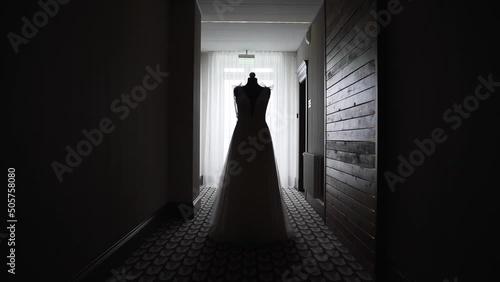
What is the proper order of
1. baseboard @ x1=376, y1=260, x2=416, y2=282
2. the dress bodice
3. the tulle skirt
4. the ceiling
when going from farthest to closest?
the ceiling, the dress bodice, the tulle skirt, baseboard @ x1=376, y1=260, x2=416, y2=282

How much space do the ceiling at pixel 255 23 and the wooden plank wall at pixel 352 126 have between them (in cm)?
87

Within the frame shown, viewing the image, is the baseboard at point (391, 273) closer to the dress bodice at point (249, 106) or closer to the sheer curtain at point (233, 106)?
the dress bodice at point (249, 106)

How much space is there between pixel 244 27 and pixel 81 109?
313 cm

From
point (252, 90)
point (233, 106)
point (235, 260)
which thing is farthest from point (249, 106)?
point (233, 106)

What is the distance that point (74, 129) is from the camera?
Result: 3.98 ft

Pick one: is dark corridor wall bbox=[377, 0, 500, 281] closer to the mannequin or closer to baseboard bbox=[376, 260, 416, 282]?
baseboard bbox=[376, 260, 416, 282]

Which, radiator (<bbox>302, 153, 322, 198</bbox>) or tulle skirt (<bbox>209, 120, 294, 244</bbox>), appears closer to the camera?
tulle skirt (<bbox>209, 120, 294, 244</bbox>)

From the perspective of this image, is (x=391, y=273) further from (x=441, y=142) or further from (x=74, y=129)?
(x=74, y=129)

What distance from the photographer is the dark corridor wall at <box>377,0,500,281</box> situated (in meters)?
0.87

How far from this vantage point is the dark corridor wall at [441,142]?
0.87 m

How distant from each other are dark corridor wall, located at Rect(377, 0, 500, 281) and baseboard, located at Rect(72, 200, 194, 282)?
173cm

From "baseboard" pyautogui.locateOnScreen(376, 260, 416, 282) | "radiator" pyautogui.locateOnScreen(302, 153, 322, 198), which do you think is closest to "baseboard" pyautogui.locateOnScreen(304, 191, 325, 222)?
"radiator" pyautogui.locateOnScreen(302, 153, 322, 198)

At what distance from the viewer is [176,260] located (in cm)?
175

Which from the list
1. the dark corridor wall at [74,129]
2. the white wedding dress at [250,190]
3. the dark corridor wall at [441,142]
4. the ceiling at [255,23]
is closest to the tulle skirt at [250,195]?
the white wedding dress at [250,190]
